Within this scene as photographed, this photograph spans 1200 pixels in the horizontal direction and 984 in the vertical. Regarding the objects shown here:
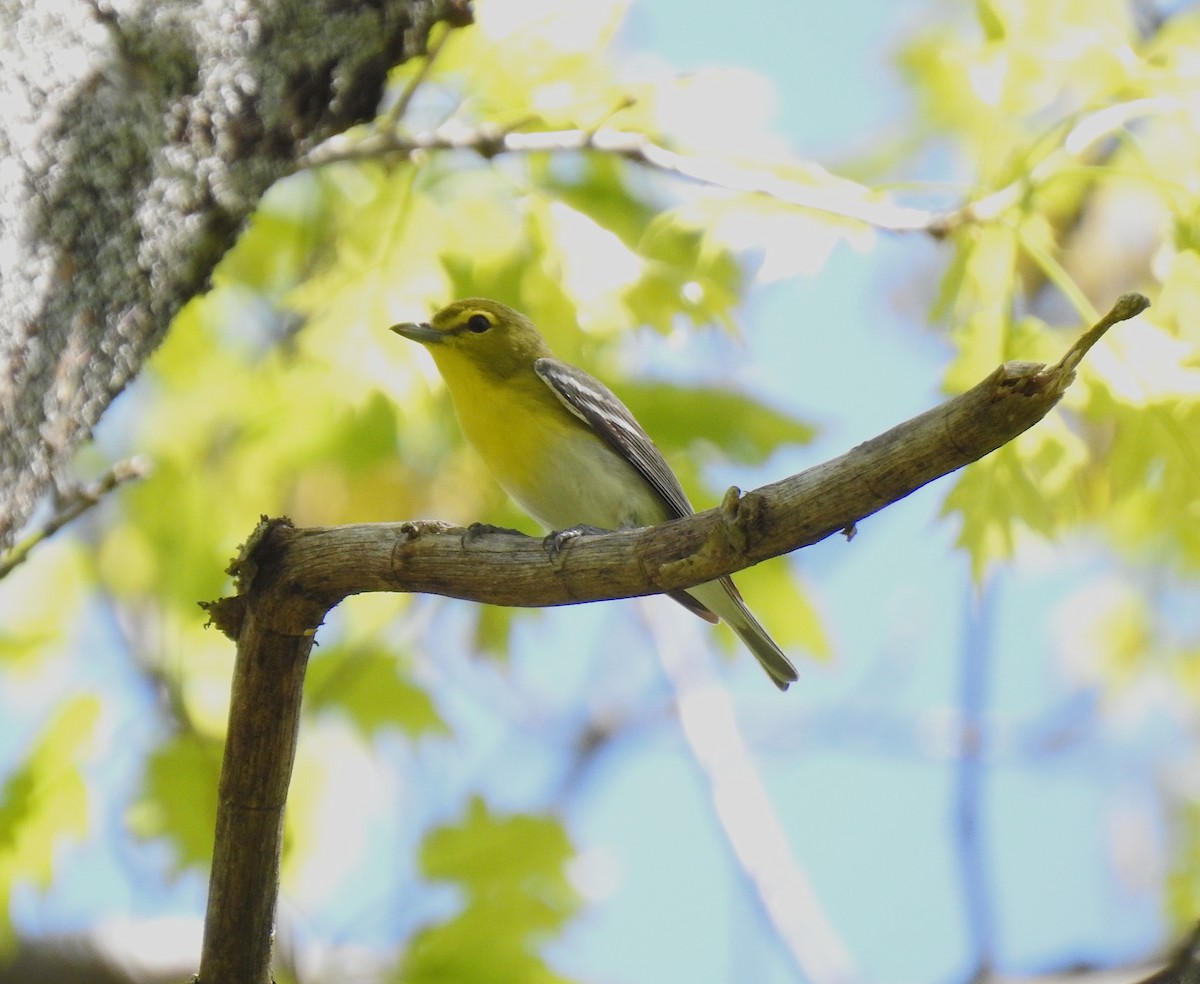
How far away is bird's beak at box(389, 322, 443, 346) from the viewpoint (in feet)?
13.3

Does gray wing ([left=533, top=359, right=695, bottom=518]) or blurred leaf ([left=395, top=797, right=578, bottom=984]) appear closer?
blurred leaf ([left=395, top=797, right=578, bottom=984])

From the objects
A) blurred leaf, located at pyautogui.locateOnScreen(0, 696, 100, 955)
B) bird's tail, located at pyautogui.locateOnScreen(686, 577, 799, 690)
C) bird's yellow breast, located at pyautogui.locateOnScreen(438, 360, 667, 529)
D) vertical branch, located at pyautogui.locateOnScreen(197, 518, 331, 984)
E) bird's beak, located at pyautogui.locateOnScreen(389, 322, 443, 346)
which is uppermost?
bird's beak, located at pyautogui.locateOnScreen(389, 322, 443, 346)

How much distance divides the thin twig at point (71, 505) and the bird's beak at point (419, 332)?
3.68 feet

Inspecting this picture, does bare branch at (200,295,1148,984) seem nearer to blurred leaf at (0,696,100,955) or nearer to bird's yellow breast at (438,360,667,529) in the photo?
blurred leaf at (0,696,100,955)

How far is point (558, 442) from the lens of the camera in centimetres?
428

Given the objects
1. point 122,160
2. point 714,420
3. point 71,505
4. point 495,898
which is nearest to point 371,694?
point 495,898

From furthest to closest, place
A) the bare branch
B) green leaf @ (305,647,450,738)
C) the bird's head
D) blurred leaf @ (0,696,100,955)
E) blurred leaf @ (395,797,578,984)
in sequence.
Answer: green leaf @ (305,647,450,738), the bird's head, blurred leaf @ (395,797,578,984), blurred leaf @ (0,696,100,955), the bare branch

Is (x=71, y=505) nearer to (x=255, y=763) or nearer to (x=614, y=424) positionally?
(x=255, y=763)

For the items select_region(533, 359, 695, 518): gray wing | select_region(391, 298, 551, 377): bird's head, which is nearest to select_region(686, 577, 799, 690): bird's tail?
select_region(533, 359, 695, 518): gray wing

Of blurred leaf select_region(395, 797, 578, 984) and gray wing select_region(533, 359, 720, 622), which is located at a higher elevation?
gray wing select_region(533, 359, 720, 622)

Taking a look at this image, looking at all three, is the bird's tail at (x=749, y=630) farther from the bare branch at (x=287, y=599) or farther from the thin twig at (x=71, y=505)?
→ the thin twig at (x=71, y=505)

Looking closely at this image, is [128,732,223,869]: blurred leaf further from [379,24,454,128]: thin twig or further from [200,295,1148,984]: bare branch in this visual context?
[379,24,454,128]: thin twig

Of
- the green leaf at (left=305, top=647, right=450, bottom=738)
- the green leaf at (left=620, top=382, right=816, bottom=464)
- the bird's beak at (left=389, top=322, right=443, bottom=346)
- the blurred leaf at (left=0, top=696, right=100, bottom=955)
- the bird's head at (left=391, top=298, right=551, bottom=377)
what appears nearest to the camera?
the blurred leaf at (left=0, top=696, right=100, bottom=955)

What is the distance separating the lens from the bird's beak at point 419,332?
406 centimetres
